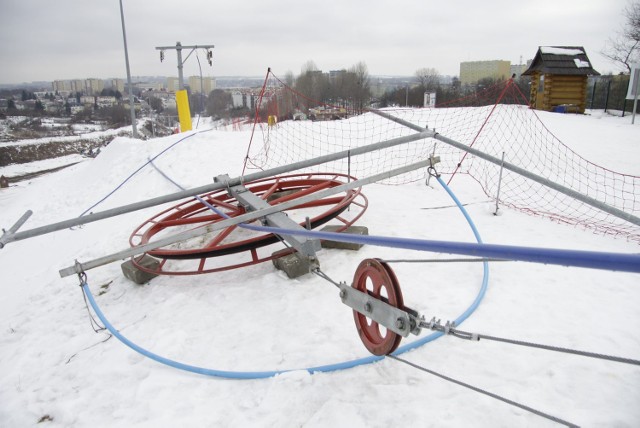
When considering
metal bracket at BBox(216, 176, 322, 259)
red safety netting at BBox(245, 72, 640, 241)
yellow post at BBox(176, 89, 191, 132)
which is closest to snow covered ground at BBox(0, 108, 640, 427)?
metal bracket at BBox(216, 176, 322, 259)

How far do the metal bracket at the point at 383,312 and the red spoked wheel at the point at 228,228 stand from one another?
209cm

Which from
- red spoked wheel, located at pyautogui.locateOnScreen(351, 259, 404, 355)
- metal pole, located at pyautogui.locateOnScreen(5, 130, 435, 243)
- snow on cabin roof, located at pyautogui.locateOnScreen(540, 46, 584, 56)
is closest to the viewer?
red spoked wheel, located at pyautogui.locateOnScreen(351, 259, 404, 355)

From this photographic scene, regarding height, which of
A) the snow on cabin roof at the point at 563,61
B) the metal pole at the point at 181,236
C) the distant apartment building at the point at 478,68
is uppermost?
the distant apartment building at the point at 478,68

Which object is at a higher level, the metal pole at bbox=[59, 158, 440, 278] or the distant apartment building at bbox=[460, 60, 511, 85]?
the distant apartment building at bbox=[460, 60, 511, 85]

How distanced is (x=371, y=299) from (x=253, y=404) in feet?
3.82

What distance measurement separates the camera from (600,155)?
30.4 ft

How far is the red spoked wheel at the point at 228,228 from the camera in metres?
Answer: 4.21

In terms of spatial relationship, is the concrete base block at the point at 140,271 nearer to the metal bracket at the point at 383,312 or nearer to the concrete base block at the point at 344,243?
the concrete base block at the point at 344,243

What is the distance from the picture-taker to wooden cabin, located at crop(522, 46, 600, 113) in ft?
57.1

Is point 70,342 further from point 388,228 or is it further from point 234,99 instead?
point 234,99

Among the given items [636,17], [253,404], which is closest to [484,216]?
[253,404]

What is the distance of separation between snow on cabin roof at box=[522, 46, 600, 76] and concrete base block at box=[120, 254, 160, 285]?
1923 cm

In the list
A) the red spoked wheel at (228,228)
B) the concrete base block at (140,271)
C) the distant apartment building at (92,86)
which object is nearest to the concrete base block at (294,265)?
the red spoked wheel at (228,228)

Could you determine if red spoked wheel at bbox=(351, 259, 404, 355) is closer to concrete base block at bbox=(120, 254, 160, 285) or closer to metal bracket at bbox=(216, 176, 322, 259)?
metal bracket at bbox=(216, 176, 322, 259)
